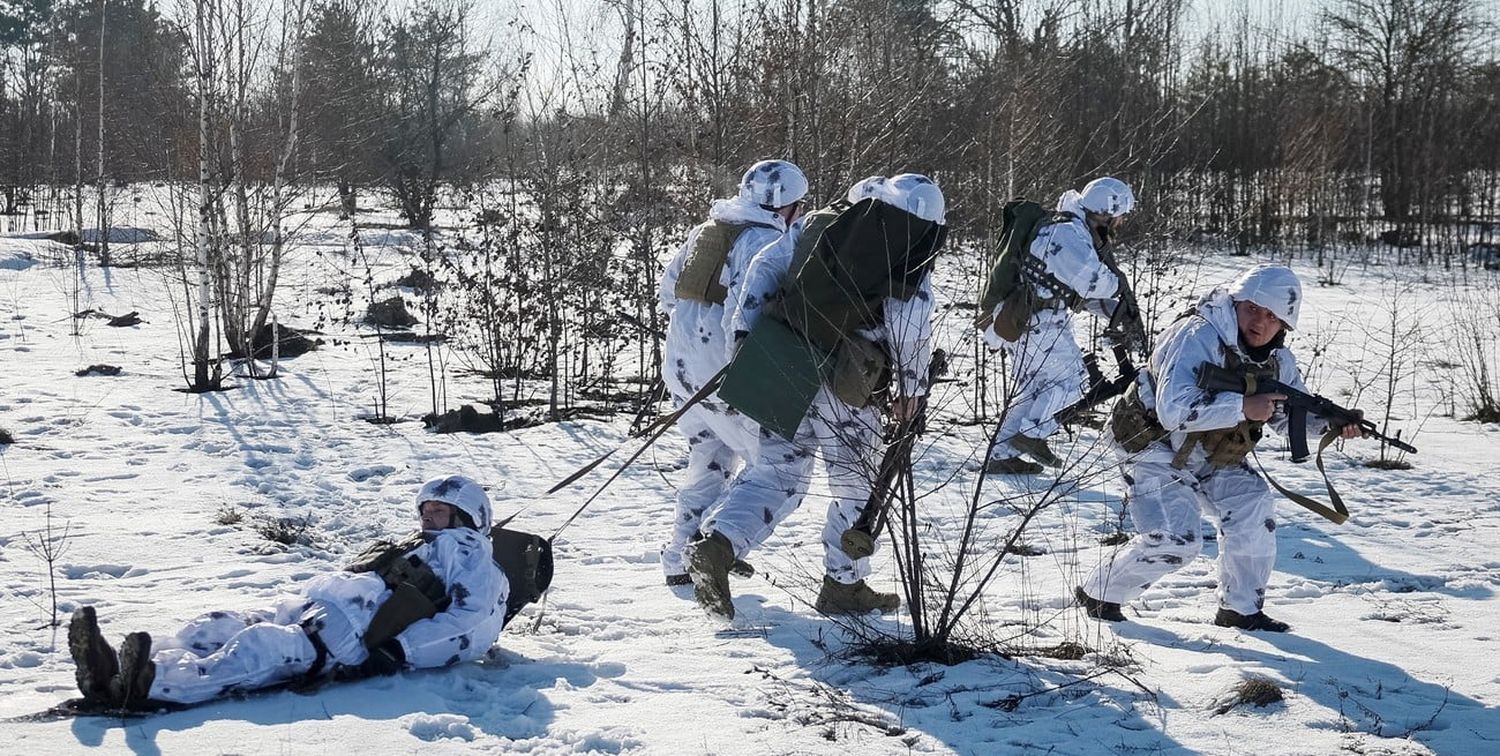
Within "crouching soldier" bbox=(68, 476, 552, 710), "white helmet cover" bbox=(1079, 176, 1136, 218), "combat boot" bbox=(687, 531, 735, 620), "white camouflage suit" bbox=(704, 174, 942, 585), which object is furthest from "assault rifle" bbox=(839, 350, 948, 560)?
"white helmet cover" bbox=(1079, 176, 1136, 218)

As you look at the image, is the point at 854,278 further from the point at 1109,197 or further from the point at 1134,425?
the point at 1109,197

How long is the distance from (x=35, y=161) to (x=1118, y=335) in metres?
26.6

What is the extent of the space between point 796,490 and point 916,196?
47.5 inches

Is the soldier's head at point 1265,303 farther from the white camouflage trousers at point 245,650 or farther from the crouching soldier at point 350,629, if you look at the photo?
the white camouflage trousers at point 245,650

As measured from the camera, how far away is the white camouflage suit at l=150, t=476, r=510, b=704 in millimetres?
3832

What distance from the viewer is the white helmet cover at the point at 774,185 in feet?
17.7

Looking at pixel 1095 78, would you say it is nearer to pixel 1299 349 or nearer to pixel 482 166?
pixel 1299 349

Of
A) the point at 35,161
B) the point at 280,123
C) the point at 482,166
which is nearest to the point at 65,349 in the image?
the point at 280,123

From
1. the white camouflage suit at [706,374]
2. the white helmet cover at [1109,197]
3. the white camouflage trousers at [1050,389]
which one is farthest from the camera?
the white camouflage trousers at [1050,389]

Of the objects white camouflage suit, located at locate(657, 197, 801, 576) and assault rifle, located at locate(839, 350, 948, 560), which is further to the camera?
white camouflage suit, located at locate(657, 197, 801, 576)

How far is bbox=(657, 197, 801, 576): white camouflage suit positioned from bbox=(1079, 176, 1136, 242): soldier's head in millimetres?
2748

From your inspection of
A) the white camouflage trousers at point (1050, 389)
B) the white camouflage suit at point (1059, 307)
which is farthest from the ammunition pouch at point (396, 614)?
the white camouflage trousers at point (1050, 389)

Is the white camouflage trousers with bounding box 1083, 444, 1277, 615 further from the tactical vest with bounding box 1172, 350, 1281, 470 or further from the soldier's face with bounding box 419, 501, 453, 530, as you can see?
the soldier's face with bounding box 419, 501, 453, 530

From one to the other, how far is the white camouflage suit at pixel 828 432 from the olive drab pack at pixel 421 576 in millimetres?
663
